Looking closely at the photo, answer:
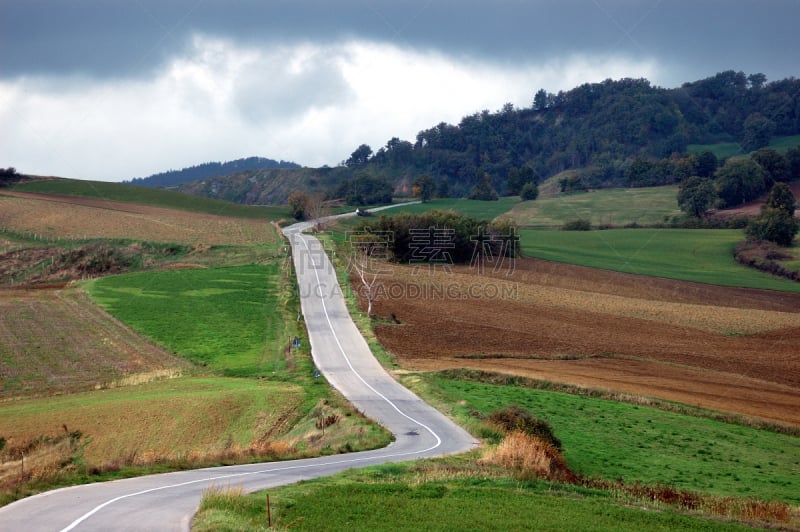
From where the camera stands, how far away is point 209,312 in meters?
54.9

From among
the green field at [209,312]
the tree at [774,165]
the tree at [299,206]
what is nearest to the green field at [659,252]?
the tree at [774,165]

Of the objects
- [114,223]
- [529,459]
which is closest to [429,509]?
[529,459]

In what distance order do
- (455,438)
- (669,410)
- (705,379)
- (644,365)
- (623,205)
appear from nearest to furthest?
(455,438) < (669,410) < (705,379) < (644,365) < (623,205)

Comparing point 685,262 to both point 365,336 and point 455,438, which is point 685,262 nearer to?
point 365,336

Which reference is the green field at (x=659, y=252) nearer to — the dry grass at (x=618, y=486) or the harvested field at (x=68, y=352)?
the harvested field at (x=68, y=352)

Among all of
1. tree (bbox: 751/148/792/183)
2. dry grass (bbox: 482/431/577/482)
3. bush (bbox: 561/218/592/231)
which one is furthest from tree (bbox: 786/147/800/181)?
dry grass (bbox: 482/431/577/482)

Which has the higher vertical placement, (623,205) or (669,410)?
(623,205)

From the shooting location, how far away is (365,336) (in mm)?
50406

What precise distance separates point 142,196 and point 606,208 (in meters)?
85.2

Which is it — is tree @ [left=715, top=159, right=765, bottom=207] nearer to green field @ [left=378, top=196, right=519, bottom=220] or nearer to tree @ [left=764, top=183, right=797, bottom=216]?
tree @ [left=764, top=183, right=797, bottom=216]

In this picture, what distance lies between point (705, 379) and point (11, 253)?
64.6 meters

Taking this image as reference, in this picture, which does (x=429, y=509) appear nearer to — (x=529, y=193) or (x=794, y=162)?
(x=794, y=162)

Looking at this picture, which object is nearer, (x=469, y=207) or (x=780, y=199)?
(x=780, y=199)

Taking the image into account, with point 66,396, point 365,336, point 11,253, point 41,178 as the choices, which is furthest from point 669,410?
point 41,178
